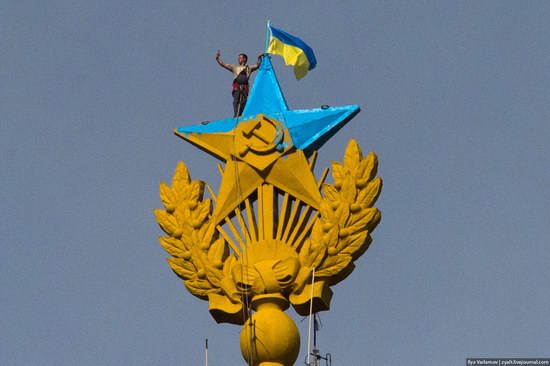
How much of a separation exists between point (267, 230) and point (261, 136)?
2137 millimetres

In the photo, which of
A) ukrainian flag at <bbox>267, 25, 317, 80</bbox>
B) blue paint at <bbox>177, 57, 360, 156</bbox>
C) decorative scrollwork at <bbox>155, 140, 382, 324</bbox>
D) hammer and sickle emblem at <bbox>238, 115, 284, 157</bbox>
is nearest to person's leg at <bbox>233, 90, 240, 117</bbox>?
blue paint at <bbox>177, 57, 360, 156</bbox>

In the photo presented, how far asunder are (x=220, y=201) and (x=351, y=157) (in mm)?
2981

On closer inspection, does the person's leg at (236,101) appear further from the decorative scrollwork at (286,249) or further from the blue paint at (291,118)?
the decorative scrollwork at (286,249)

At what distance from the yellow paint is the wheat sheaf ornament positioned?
0.02 metres

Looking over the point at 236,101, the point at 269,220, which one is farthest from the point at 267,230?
the point at 236,101

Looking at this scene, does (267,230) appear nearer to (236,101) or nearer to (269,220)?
(269,220)

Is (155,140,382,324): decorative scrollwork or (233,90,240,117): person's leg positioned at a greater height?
(233,90,240,117): person's leg

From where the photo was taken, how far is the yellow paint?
35.6 m

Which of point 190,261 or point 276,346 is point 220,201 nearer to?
point 190,261

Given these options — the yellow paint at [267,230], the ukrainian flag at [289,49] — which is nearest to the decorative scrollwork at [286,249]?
the yellow paint at [267,230]

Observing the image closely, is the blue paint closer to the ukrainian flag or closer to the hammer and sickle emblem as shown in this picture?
the hammer and sickle emblem

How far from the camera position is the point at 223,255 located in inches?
1437

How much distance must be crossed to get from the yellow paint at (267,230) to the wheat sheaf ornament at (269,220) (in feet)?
0.07

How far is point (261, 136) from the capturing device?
122ft
